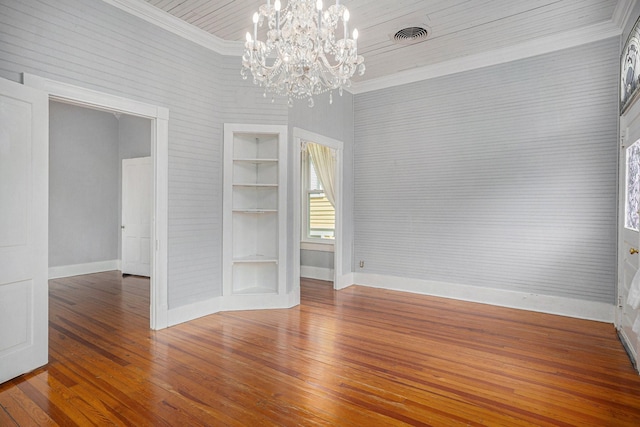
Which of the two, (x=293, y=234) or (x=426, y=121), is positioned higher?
(x=426, y=121)

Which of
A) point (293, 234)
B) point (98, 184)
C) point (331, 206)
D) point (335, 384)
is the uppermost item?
point (98, 184)

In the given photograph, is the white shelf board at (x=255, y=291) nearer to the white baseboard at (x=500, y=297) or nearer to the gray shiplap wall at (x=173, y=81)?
the gray shiplap wall at (x=173, y=81)

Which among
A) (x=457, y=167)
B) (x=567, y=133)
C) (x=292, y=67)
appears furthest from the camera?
(x=457, y=167)

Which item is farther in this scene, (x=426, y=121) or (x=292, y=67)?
(x=426, y=121)

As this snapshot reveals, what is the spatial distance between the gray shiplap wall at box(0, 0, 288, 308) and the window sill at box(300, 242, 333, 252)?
7.85 ft

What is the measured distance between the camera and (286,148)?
454cm

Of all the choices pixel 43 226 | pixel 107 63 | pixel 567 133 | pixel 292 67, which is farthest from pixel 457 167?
pixel 43 226

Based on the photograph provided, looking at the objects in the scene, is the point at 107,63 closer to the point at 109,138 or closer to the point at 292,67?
the point at 292,67

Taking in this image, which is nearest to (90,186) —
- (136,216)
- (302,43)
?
(136,216)

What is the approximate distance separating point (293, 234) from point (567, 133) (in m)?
3.60

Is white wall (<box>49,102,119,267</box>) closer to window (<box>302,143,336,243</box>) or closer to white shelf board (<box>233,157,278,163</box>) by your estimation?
window (<box>302,143,336,243</box>)

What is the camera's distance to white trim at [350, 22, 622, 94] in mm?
4074

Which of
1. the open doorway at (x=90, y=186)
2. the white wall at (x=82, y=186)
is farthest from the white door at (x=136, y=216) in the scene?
the white wall at (x=82, y=186)

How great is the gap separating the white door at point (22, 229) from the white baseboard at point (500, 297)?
4.36m
